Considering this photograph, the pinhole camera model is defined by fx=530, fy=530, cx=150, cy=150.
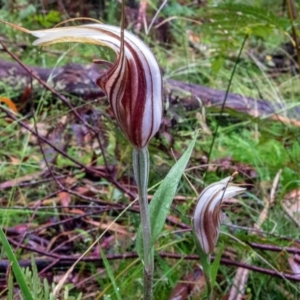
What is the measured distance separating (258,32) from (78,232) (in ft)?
2.24

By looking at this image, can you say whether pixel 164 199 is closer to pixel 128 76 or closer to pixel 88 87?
pixel 128 76

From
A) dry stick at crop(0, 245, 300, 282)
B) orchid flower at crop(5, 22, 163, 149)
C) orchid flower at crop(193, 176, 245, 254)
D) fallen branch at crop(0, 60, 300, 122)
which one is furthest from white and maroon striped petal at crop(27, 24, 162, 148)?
fallen branch at crop(0, 60, 300, 122)

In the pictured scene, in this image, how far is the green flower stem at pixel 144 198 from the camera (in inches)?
22.1

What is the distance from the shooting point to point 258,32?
51.1 inches

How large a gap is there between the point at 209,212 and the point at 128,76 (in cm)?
26

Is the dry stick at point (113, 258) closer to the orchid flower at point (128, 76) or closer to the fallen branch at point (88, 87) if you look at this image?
the orchid flower at point (128, 76)

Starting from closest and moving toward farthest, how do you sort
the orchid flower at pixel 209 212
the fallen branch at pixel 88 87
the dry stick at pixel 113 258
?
the orchid flower at pixel 209 212
the dry stick at pixel 113 258
the fallen branch at pixel 88 87

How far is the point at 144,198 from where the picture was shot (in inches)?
22.6

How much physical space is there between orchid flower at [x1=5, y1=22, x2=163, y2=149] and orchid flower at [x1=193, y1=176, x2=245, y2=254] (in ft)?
0.62

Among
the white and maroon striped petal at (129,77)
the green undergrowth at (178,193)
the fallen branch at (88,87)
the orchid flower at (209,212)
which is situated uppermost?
the white and maroon striped petal at (129,77)

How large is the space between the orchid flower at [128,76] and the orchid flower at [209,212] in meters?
0.19

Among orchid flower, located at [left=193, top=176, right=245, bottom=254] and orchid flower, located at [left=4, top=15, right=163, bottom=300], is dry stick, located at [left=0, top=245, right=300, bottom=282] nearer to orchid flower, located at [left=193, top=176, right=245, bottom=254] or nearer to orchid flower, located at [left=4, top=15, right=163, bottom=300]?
orchid flower, located at [left=193, top=176, right=245, bottom=254]

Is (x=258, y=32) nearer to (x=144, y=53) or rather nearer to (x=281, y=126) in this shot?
(x=281, y=126)

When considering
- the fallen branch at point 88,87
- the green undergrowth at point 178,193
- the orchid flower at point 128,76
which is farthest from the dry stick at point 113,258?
the fallen branch at point 88,87
